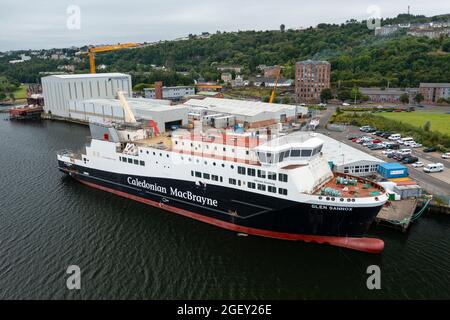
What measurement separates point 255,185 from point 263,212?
191 centimetres

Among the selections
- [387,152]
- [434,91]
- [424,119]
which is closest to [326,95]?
[434,91]

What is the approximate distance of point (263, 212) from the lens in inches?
918

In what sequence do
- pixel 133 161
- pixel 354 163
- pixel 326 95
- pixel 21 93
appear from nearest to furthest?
pixel 133 161, pixel 354 163, pixel 326 95, pixel 21 93

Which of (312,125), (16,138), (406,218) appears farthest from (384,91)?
(16,138)

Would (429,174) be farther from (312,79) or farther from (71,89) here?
(71,89)

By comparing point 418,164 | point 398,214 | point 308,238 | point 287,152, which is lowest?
point 308,238

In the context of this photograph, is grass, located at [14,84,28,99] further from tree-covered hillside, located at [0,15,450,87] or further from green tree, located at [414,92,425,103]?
green tree, located at [414,92,425,103]

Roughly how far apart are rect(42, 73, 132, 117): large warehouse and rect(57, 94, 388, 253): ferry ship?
5273cm

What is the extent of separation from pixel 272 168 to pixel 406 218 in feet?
35.5

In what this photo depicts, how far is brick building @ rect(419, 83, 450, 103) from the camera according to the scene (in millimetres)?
76000

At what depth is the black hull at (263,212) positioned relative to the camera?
2189 centimetres

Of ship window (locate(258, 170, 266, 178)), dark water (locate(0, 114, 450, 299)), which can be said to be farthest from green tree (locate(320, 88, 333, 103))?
ship window (locate(258, 170, 266, 178))

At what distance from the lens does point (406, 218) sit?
24.7 meters

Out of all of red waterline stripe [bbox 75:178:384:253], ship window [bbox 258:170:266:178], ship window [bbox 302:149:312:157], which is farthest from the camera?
ship window [bbox 302:149:312:157]
